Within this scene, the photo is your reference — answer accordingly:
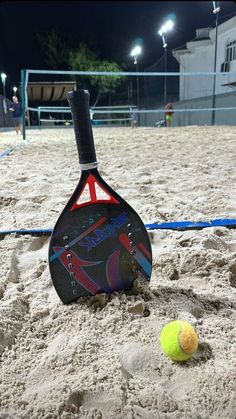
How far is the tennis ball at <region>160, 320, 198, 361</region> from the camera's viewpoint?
78 cm

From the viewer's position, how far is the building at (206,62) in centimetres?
1073

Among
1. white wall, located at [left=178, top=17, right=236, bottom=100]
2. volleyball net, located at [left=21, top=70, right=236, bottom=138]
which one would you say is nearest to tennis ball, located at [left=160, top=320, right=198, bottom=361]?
volleyball net, located at [left=21, top=70, right=236, bottom=138]

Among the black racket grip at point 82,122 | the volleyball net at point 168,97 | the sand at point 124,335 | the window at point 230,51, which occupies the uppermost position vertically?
the window at point 230,51

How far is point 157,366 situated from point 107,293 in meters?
0.30

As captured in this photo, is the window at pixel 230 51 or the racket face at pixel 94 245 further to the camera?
the window at pixel 230 51

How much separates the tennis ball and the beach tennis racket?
0.88 ft

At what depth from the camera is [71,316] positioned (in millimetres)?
957

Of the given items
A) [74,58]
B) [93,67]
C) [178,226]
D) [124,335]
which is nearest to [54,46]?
[74,58]

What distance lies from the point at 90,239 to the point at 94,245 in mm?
23

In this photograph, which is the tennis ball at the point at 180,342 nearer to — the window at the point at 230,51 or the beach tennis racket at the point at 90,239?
the beach tennis racket at the point at 90,239

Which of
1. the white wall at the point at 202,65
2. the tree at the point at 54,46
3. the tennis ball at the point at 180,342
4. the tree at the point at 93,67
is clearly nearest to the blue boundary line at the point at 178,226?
the tennis ball at the point at 180,342

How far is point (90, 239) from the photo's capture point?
1.01m

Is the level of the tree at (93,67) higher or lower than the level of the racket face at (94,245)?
higher

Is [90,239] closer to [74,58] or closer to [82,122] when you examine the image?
[82,122]
